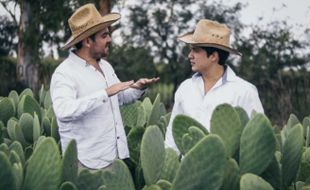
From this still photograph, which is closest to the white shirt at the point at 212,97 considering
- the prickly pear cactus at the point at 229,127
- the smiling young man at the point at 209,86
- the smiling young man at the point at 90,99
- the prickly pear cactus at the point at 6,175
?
the smiling young man at the point at 209,86

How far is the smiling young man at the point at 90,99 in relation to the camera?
345 centimetres

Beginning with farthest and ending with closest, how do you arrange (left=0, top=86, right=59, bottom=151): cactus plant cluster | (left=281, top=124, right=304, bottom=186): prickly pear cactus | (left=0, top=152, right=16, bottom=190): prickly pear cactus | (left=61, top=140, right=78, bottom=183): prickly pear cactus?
(left=0, top=86, right=59, bottom=151): cactus plant cluster
(left=281, top=124, right=304, bottom=186): prickly pear cactus
(left=61, top=140, right=78, bottom=183): prickly pear cactus
(left=0, top=152, right=16, bottom=190): prickly pear cactus

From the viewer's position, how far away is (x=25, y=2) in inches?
744

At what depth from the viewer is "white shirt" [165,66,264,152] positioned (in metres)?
3.54

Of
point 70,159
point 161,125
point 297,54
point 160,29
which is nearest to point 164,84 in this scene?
point 160,29

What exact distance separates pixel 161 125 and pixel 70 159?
207 centimetres

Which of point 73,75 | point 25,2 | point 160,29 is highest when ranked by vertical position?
point 73,75

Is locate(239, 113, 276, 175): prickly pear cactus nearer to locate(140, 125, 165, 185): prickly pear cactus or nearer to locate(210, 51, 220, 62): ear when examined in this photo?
locate(140, 125, 165, 185): prickly pear cactus

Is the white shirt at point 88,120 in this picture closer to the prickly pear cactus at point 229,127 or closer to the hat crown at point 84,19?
the hat crown at point 84,19

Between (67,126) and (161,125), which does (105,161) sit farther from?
(161,125)

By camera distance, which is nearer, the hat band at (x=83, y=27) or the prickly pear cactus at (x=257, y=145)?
the prickly pear cactus at (x=257, y=145)

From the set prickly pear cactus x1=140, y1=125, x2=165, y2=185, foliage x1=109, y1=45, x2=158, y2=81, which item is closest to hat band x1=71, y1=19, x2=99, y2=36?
prickly pear cactus x1=140, y1=125, x2=165, y2=185

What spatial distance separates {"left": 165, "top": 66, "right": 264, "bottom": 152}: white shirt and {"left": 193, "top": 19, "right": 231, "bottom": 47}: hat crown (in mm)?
191

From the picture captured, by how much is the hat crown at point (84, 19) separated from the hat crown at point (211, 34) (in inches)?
21.8
